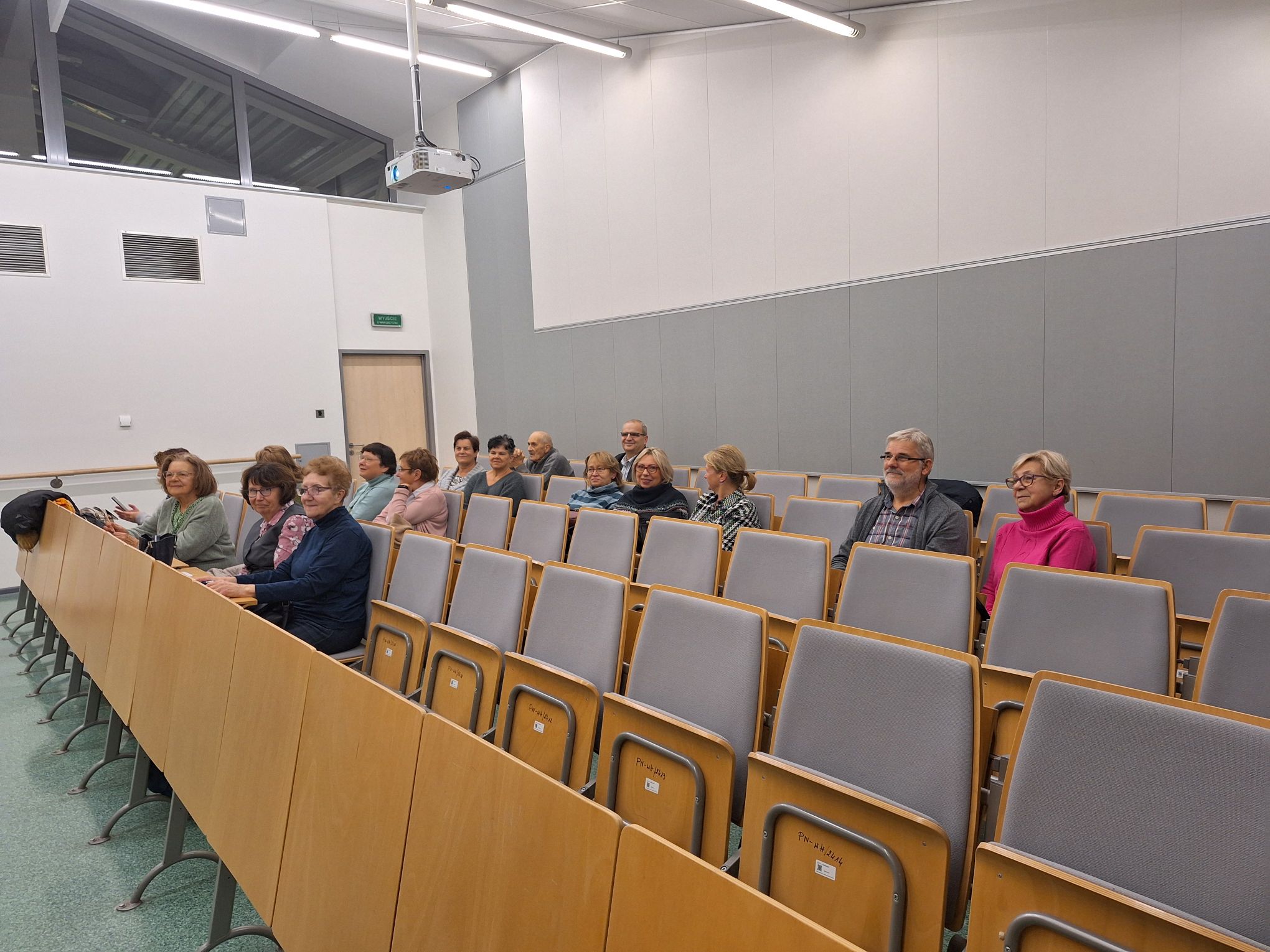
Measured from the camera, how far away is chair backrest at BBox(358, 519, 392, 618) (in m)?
3.17

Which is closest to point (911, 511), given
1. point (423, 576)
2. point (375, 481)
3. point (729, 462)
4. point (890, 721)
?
point (729, 462)

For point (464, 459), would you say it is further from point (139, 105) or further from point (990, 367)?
point (139, 105)

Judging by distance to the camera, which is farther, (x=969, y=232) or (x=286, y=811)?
(x=969, y=232)

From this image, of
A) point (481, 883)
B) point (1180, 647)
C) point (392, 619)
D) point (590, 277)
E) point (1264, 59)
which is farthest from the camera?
point (590, 277)

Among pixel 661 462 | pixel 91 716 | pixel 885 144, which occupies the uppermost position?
pixel 885 144

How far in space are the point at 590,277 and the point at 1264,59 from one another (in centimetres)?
535

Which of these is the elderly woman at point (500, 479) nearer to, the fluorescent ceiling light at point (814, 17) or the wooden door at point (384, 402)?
the fluorescent ceiling light at point (814, 17)

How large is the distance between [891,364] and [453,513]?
3.33 meters

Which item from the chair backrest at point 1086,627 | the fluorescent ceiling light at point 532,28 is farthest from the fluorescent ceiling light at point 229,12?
the chair backrest at point 1086,627

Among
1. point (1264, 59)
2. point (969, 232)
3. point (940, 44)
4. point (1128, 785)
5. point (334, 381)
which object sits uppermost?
point (940, 44)

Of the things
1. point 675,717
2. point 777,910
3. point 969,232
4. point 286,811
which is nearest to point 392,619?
point 286,811

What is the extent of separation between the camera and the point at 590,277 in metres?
7.77

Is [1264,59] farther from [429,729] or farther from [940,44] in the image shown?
[429,729]

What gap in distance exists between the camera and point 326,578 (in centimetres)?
303
